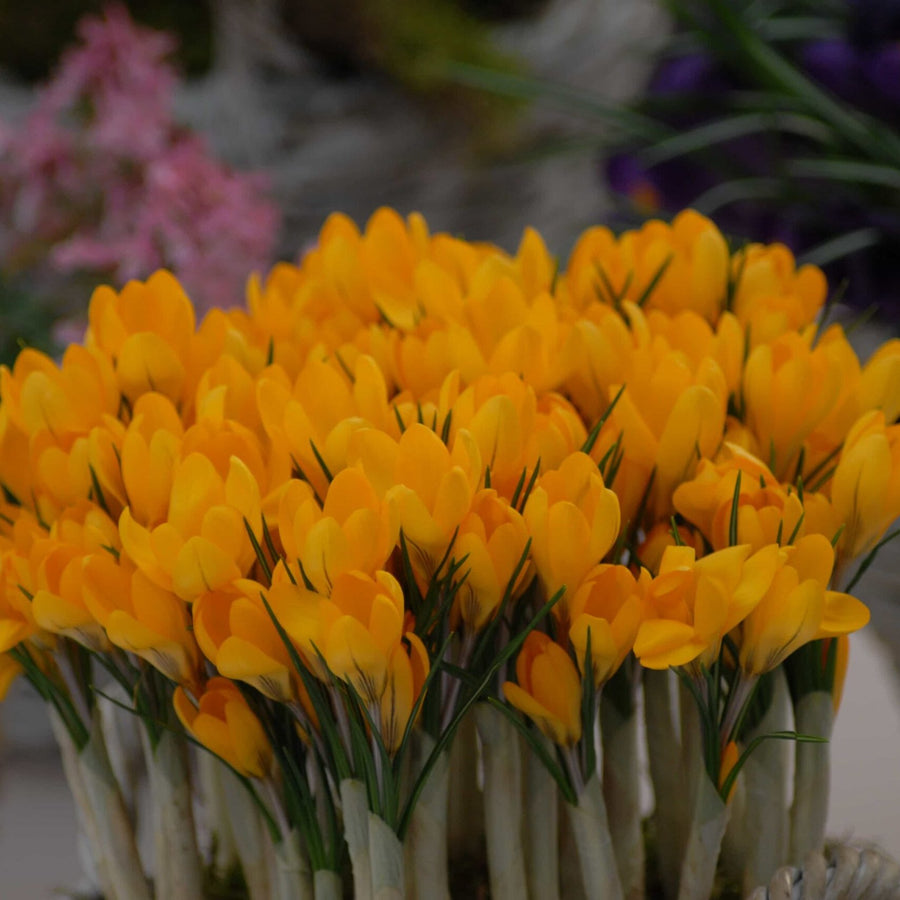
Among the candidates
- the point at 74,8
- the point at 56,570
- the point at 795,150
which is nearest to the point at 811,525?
the point at 56,570

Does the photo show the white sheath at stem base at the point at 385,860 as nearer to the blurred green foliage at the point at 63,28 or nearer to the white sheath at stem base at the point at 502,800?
the white sheath at stem base at the point at 502,800

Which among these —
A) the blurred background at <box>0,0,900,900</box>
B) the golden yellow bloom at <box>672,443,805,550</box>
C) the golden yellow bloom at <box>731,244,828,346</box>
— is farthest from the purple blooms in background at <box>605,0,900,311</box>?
the golden yellow bloom at <box>672,443,805,550</box>

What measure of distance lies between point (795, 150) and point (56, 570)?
463 millimetres

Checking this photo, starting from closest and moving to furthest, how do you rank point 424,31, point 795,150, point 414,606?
point 414,606, point 795,150, point 424,31

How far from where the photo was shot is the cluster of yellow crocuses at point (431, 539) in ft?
0.66

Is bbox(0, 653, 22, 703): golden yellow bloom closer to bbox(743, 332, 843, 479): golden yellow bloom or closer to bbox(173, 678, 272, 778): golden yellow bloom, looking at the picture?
bbox(173, 678, 272, 778): golden yellow bloom

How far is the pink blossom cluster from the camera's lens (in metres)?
0.61

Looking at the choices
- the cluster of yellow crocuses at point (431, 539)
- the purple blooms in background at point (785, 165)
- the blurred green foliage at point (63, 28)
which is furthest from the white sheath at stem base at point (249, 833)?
the blurred green foliage at point (63, 28)

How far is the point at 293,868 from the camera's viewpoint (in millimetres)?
234

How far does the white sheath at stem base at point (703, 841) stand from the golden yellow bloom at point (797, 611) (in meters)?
0.03

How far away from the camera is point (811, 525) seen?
0.22m

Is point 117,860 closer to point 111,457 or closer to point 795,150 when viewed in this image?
point 111,457

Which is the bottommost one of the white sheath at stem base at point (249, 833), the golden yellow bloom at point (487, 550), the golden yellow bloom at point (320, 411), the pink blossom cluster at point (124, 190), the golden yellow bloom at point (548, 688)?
the white sheath at stem base at point (249, 833)

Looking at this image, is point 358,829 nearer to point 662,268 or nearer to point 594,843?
point 594,843
